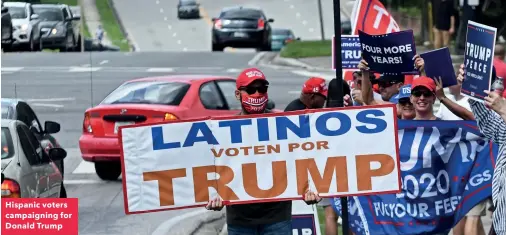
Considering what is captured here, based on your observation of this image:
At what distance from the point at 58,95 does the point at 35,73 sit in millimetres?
710

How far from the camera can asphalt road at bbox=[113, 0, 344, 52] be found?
40.7 meters

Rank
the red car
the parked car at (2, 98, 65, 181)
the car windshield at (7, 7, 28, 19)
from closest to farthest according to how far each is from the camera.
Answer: the parked car at (2, 98, 65, 181) < the red car < the car windshield at (7, 7, 28, 19)

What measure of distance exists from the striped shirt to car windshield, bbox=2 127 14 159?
5139 mm

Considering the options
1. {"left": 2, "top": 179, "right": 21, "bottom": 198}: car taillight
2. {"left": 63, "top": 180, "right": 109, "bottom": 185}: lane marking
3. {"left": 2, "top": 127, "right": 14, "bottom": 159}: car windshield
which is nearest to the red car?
{"left": 63, "top": 180, "right": 109, "bottom": 185}: lane marking

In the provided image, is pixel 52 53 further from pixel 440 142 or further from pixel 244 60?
pixel 440 142

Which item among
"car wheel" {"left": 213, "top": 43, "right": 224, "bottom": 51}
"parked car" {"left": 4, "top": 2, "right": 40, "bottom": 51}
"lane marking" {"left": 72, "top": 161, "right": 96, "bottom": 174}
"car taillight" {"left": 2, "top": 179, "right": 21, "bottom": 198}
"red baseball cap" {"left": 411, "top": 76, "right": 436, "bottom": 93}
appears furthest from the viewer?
"car wheel" {"left": 213, "top": 43, "right": 224, "bottom": 51}

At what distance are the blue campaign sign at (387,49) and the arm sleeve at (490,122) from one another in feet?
4.88

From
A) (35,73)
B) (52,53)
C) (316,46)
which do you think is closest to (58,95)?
(35,73)

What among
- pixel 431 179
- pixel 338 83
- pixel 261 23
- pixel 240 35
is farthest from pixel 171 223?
pixel 240 35

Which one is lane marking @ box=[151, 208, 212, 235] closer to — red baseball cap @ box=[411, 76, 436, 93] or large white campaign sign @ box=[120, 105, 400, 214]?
red baseball cap @ box=[411, 76, 436, 93]

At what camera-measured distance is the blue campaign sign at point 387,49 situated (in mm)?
9195

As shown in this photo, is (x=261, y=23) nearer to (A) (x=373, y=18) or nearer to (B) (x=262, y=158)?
→ (A) (x=373, y=18)

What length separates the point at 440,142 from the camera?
367 inches

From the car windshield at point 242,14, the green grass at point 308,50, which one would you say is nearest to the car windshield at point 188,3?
the car windshield at point 242,14
